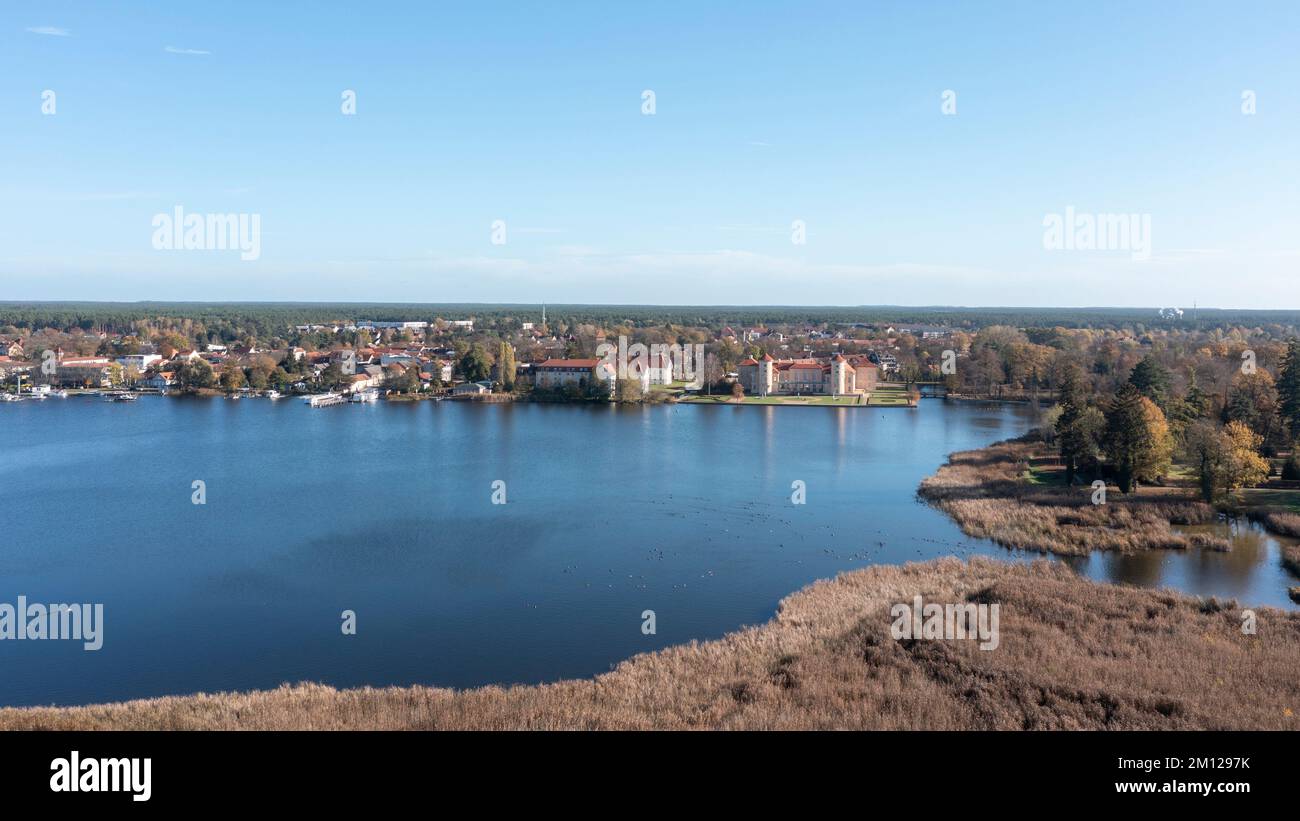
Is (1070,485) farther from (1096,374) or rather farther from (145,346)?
(145,346)

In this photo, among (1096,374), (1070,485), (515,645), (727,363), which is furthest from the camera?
(727,363)

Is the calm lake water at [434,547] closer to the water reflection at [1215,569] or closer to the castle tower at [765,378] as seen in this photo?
the water reflection at [1215,569]

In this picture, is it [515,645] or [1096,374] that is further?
[1096,374]

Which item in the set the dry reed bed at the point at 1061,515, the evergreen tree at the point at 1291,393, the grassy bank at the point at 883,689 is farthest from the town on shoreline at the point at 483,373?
the grassy bank at the point at 883,689

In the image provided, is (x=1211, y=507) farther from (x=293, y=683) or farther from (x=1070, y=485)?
(x=293, y=683)

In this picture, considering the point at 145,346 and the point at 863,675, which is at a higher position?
the point at 145,346
